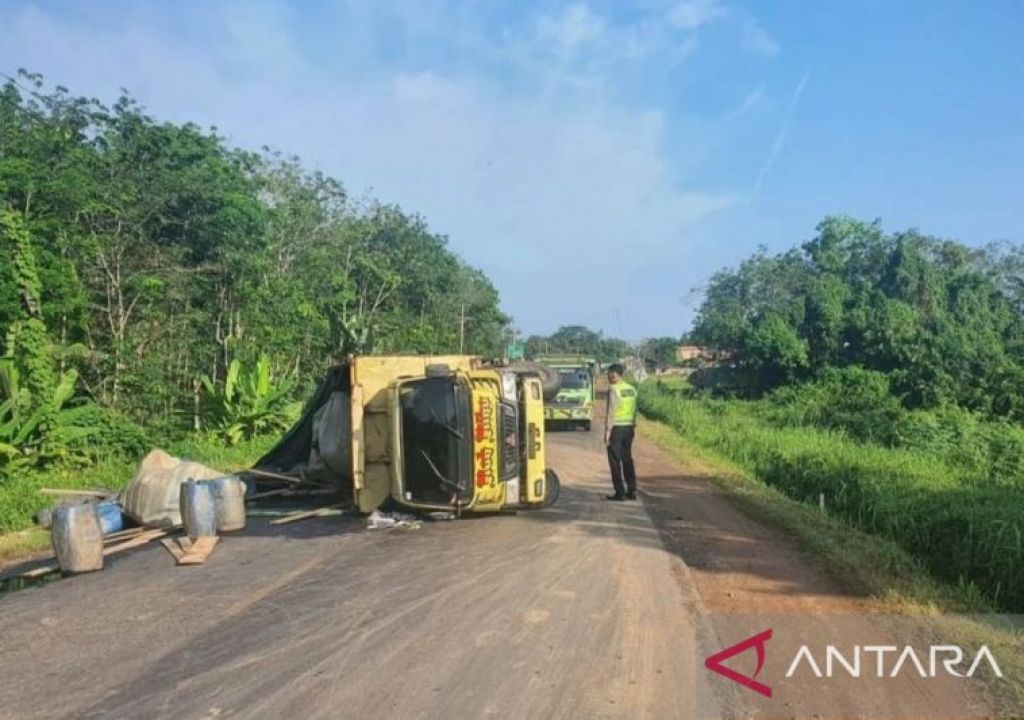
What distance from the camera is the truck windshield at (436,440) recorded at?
883 centimetres

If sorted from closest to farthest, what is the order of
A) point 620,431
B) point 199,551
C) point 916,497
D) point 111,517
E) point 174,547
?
point 199,551 → point 174,547 → point 111,517 → point 916,497 → point 620,431

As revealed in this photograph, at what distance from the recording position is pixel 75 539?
756 cm

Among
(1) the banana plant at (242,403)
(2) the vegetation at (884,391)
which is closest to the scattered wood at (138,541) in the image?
(1) the banana plant at (242,403)

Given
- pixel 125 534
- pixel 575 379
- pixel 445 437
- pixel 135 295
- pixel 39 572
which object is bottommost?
pixel 39 572

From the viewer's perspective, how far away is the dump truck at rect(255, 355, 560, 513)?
888 centimetres

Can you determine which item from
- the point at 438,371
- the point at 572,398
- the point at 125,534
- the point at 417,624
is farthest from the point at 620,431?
the point at 572,398

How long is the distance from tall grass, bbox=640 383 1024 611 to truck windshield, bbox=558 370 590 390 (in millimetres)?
5401

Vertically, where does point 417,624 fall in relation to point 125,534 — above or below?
below

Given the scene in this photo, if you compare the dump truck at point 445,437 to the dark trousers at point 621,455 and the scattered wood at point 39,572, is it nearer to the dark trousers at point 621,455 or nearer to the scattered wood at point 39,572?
the dark trousers at point 621,455

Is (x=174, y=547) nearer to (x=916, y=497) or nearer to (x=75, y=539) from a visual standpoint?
(x=75, y=539)

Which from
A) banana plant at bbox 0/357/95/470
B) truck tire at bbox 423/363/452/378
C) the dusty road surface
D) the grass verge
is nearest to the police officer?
the grass verge

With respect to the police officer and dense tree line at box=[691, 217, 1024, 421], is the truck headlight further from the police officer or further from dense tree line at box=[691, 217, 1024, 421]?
dense tree line at box=[691, 217, 1024, 421]

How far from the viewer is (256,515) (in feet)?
34.1

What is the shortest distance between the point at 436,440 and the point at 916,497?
6350 millimetres
